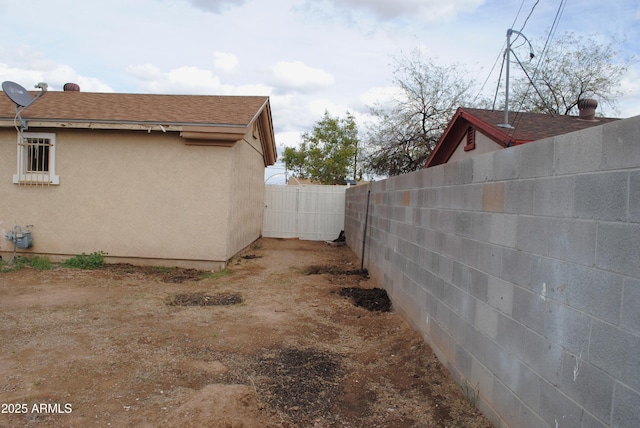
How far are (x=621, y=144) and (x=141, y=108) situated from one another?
1090 centimetres

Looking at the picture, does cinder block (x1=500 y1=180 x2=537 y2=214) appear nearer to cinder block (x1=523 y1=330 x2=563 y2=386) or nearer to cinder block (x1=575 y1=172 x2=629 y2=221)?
cinder block (x1=575 y1=172 x2=629 y2=221)

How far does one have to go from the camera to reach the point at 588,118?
14617 millimetres

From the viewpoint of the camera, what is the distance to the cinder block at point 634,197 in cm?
199

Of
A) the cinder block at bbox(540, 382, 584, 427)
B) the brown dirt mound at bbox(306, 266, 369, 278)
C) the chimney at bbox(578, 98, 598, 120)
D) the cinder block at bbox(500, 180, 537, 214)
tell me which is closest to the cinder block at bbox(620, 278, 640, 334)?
the cinder block at bbox(540, 382, 584, 427)

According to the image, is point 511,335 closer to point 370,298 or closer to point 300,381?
point 300,381

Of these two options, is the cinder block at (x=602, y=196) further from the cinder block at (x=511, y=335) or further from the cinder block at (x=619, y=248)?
the cinder block at (x=511, y=335)

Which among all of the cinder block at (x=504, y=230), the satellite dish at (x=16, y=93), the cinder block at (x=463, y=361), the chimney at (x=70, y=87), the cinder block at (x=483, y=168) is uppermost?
the chimney at (x=70, y=87)

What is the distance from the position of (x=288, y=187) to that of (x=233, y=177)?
8.22m

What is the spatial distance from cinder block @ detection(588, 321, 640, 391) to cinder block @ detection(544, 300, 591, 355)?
7 centimetres

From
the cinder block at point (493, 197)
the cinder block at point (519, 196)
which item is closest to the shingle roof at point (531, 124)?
the cinder block at point (493, 197)

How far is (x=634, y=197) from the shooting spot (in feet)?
6.63

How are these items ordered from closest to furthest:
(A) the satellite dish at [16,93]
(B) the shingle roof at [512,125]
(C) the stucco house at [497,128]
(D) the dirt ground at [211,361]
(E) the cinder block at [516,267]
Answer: (E) the cinder block at [516,267] < (D) the dirt ground at [211,361] < (A) the satellite dish at [16,93] < (B) the shingle roof at [512,125] < (C) the stucco house at [497,128]

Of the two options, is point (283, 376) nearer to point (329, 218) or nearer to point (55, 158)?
point (55, 158)

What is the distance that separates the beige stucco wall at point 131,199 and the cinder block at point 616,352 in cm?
901
